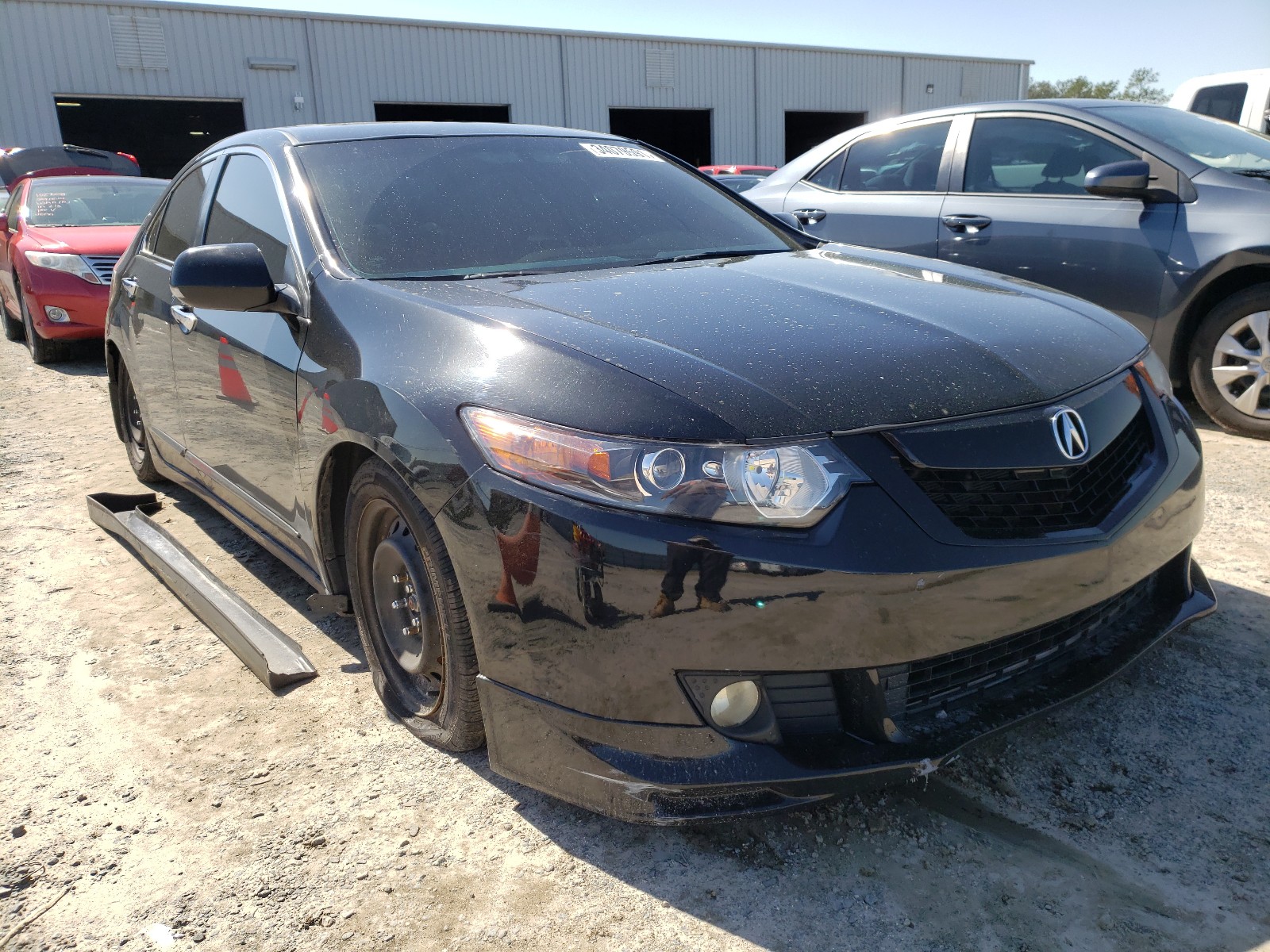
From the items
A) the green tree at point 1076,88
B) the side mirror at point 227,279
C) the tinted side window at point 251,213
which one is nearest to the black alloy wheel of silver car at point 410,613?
the side mirror at point 227,279

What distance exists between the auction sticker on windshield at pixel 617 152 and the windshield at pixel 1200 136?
2.72m

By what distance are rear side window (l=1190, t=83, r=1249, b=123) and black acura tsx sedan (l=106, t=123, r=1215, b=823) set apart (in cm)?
787

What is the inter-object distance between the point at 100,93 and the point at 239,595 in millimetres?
21290

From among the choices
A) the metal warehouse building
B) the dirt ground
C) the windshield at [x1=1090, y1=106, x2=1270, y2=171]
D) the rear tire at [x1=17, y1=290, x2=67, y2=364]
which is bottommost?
the rear tire at [x1=17, y1=290, x2=67, y2=364]

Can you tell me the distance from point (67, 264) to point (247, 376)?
21.0 ft

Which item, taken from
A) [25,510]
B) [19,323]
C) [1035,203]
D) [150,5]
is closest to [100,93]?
[150,5]

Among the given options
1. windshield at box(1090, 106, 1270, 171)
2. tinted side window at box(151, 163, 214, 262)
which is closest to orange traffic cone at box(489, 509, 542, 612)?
tinted side window at box(151, 163, 214, 262)

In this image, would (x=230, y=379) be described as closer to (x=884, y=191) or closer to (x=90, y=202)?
(x=884, y=191)

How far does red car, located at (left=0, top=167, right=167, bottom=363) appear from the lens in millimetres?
8031

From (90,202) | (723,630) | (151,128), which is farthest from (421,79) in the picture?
(723,630)

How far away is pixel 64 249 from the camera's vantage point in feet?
26.8

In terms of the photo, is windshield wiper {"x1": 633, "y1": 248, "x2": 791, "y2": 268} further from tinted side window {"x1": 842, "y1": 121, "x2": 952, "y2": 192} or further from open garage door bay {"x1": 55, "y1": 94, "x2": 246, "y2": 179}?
open garage door bay {"x1": 55, "y1": 94, "x2": 246, "y2": 179}

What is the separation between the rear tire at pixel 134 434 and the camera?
4445mm

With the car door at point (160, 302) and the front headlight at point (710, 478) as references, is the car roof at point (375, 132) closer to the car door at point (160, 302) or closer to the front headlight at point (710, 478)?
the car door at point (160, 302)
